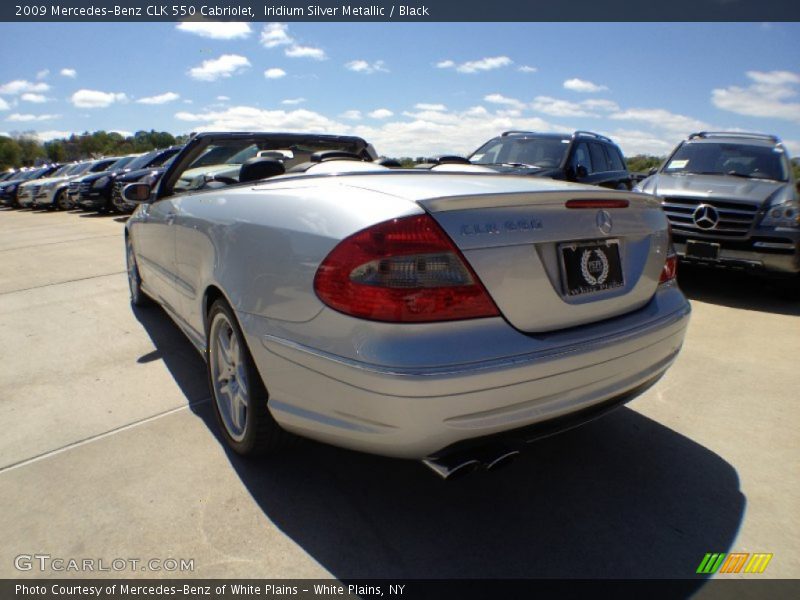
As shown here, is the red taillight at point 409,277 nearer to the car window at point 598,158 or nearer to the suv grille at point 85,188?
the car window at point 598,158

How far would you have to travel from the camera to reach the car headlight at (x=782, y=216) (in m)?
5.49

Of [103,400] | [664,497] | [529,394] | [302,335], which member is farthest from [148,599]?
→ [664,497]

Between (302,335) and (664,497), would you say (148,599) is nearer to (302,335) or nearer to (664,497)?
(302,335)

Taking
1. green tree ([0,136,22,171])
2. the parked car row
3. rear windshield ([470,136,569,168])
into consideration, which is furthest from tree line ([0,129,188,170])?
rear windshield ([470,136,569,168])

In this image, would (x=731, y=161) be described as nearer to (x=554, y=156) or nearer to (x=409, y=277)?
(x=554, y=156)

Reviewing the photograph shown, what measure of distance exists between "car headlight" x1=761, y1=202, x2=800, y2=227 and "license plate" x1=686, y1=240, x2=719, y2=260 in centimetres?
49

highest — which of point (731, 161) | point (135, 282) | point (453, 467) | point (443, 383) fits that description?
point (731, 161)

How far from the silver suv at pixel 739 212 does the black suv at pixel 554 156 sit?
123 cm

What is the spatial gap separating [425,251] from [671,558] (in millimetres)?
1376

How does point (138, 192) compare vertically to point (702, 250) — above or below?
above

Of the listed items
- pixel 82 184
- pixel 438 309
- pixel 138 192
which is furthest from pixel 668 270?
pixel 82 184

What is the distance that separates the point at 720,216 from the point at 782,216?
538mm

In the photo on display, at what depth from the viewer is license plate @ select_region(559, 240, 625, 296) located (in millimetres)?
2023

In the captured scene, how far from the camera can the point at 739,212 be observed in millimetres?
5641
